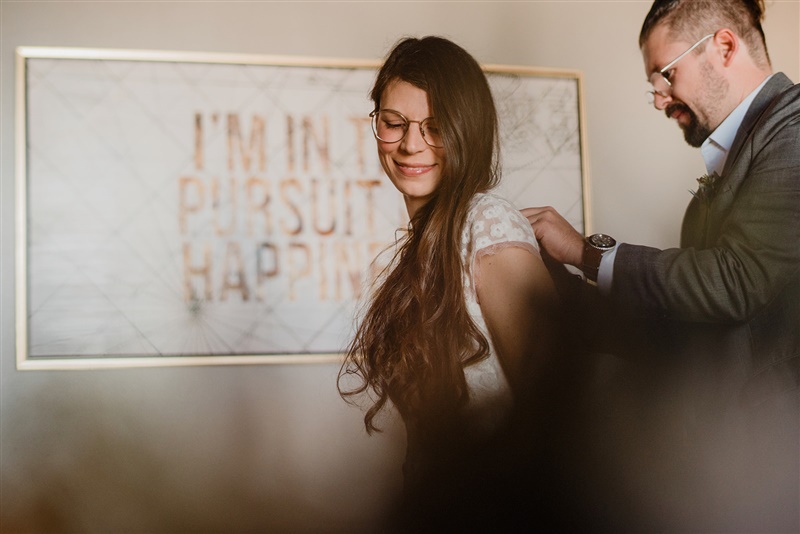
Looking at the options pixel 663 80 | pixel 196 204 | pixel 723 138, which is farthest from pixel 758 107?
pixel 196 204

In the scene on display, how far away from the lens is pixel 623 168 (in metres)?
1.34

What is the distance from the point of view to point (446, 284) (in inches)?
45.3

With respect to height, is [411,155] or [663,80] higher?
[663,80]

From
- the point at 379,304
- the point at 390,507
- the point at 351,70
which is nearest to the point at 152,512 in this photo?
the point at 390,507

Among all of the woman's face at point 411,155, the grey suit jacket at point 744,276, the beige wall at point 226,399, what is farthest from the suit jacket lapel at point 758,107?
the woman's face at point 411,155

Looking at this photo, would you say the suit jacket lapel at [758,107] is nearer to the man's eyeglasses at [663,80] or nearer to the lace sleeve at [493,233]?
the man's eyeglasses at [663,80]

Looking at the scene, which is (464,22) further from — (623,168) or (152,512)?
(152,512)

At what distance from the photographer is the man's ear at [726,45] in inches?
48.5

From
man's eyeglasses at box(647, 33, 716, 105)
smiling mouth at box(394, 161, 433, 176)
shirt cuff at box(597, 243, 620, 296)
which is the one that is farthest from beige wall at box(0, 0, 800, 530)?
smiling mouth at box(394, 161, 433, 176)

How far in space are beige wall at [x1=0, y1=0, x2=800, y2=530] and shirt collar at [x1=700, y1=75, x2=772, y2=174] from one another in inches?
1.7

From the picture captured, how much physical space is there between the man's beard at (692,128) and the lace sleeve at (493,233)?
0.45m

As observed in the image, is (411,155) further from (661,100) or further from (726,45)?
(726,45)

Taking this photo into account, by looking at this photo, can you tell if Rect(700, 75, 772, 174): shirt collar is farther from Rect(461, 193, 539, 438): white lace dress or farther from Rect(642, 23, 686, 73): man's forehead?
Rect(461, 193, 539, 438): white lace dress

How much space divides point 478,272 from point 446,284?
0.23 feet
